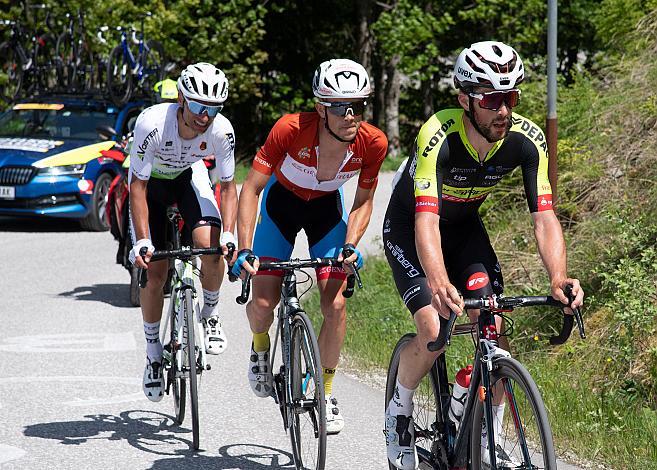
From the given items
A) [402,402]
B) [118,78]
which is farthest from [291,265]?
[118,78]

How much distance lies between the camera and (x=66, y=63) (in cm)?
2078

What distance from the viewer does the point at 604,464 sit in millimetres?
5918

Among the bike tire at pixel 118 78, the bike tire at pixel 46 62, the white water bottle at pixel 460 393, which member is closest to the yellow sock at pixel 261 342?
the white water bottle at pixel 460 393

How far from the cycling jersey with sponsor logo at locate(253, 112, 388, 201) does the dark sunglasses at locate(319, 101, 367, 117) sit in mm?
243

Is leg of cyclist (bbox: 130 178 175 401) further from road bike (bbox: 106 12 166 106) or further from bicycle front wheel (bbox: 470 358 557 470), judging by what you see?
road bike (bbox: 106 12 166 106)

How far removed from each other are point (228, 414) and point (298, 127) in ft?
6.94

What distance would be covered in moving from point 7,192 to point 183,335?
10568 mm

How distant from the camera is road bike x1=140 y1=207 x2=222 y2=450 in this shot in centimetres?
655

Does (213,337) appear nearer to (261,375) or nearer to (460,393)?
(261,375)

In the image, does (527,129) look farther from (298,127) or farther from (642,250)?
(642,250)

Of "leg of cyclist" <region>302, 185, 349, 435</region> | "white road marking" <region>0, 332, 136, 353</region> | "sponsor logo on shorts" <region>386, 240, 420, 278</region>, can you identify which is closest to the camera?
"sponsor logo on shorts" <region>386, 240, 420, 278</region>

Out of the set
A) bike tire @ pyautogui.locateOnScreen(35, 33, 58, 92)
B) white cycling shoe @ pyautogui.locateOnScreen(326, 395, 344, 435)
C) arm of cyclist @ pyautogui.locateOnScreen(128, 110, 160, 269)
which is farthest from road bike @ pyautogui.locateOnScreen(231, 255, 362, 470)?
bike tire @ pyautogui.locateOnScreen(35, 33, 58, 92)

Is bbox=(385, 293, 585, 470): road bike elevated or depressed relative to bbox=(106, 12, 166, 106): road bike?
depressed

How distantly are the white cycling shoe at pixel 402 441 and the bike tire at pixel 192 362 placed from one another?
58.7 inches
